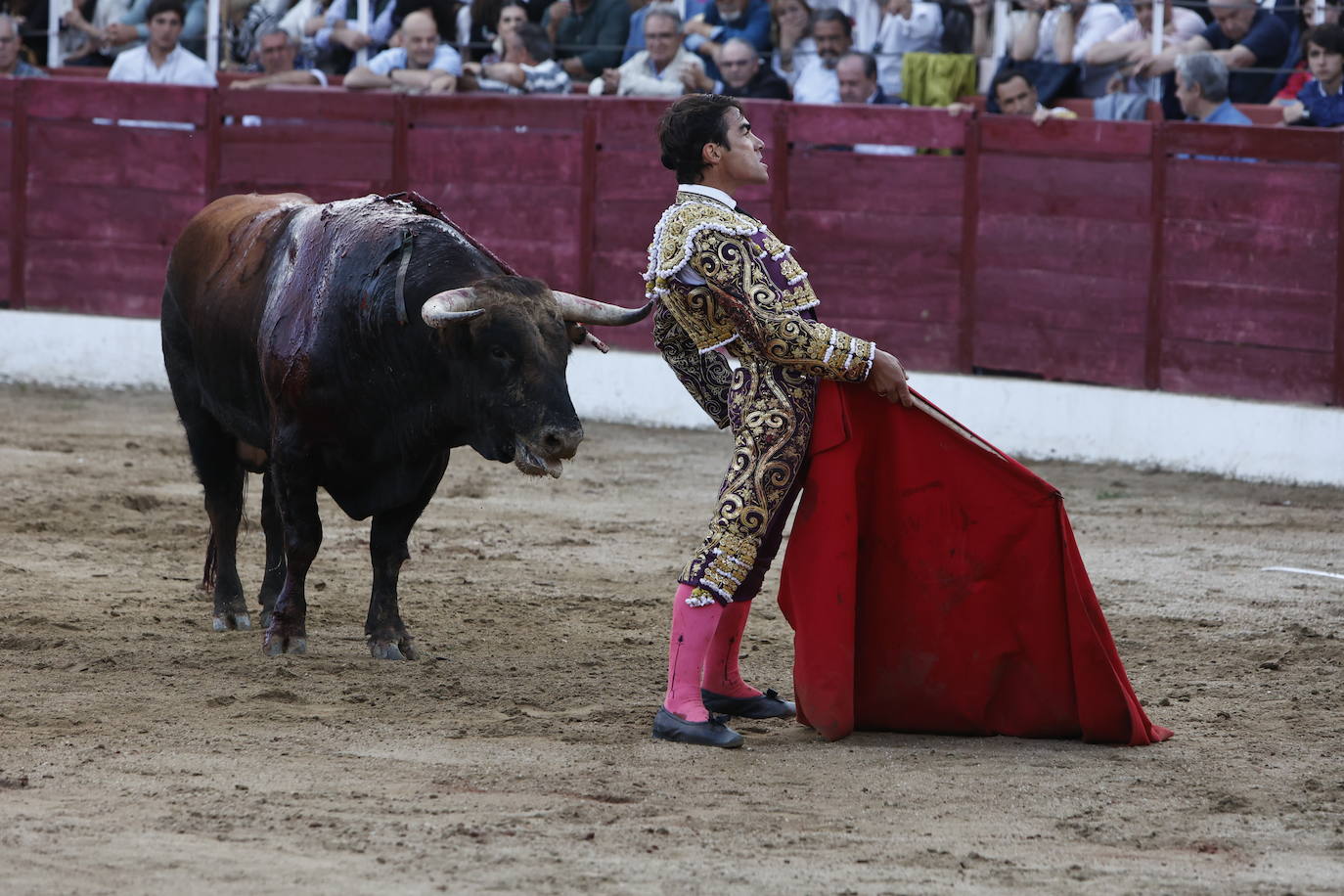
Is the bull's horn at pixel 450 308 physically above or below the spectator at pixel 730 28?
below

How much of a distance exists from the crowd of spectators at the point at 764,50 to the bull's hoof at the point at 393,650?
4.63 metres

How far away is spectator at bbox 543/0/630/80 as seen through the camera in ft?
32.3

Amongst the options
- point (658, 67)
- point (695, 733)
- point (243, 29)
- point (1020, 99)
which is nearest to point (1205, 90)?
point (1020, 99)

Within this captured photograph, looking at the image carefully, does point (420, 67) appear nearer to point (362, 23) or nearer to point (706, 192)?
point (362, 23)

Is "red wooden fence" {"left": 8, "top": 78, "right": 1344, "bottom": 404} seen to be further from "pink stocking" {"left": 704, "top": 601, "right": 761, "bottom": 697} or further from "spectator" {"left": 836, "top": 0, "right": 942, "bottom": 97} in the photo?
"pink stocking" {"left": 704, "top": 601, "right": 761, "bottom": 697}

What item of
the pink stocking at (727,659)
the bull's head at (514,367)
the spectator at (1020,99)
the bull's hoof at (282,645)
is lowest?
the bull's hoof at (282,645)

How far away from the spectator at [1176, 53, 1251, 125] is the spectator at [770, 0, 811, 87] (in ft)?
5.93

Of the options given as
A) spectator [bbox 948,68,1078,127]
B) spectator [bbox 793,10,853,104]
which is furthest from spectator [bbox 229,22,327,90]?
spectator [bbox 948,68,1078,127]

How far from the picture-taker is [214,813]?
3.34 metres

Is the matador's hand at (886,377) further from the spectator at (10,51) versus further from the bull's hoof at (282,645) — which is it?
the spectator at (10,51)

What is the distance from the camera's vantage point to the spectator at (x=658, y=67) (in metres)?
9.21

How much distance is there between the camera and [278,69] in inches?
412

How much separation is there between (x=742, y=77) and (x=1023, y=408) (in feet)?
6.81

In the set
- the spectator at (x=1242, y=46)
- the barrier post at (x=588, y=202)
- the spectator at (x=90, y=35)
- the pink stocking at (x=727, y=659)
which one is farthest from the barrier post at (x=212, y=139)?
the pink stocking at (x=727, y=659)
